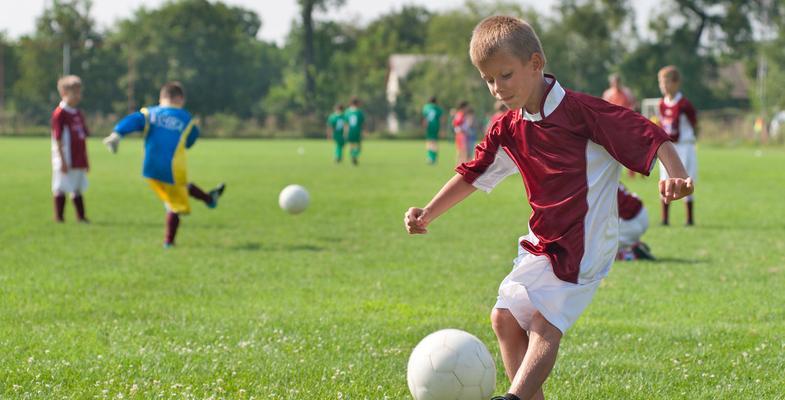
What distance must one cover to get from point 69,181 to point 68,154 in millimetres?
383

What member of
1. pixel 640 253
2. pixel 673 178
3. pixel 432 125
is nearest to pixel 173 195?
pixel 640 253

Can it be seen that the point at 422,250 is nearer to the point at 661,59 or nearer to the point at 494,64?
the point at 494,64

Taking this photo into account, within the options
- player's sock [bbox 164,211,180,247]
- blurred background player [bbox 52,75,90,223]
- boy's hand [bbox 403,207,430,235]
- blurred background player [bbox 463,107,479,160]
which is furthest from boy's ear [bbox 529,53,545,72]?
blurred background player [bbox 463,107,479,160]

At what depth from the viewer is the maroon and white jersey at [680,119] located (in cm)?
1345

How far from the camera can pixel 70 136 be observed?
13609mm

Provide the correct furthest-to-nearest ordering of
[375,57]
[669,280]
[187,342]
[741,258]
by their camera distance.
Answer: [375,57]
[741,258]
[669,280]
[187,342]

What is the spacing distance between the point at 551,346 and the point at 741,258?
6774 mm

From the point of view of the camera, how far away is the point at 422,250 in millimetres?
10742

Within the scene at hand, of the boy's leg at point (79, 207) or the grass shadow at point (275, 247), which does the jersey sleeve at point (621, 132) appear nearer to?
the grass shadow at point (275, 247)

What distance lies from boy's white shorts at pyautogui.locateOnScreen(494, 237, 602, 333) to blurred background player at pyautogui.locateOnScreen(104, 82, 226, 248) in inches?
283

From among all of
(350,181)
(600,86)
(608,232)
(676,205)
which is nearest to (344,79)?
(600,86)

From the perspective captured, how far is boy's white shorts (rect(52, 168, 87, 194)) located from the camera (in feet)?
44.8

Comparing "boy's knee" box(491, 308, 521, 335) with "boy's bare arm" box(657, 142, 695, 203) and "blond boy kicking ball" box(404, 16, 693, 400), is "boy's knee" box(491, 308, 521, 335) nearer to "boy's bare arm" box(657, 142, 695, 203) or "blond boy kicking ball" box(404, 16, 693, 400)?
"blond boy kicking ball" box(404, 16, 693, 400)

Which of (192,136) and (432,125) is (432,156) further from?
(192,136)
